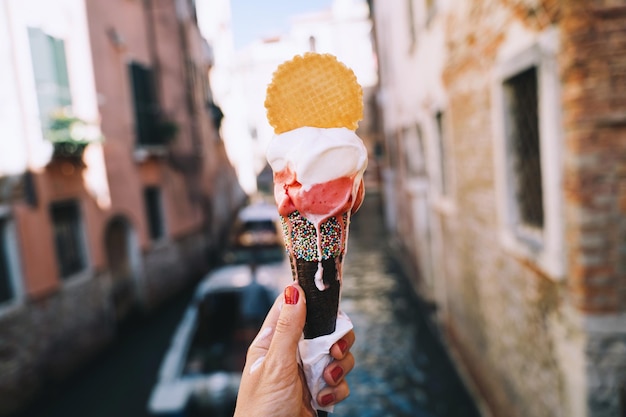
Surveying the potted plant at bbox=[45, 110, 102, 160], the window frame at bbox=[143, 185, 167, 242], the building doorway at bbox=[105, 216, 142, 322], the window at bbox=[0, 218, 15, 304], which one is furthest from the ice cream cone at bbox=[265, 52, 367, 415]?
the window frame at bbox=[143, 185, 167, 242]

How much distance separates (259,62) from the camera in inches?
1302

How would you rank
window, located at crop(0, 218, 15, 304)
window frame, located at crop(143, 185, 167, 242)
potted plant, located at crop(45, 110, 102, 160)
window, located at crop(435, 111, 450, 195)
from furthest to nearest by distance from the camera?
1. window frame, located at crop(143, 185, 167, 242)
2. potted plant, located at crop(45, 110, 102, 160)
3. window, located at crop(435, 111, 450, 195)
4. window, located at crop(0, 218, 15, 304)

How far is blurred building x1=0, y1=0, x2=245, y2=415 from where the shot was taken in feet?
23.3

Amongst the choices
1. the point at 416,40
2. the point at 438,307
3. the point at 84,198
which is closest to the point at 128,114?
the point at 84,198

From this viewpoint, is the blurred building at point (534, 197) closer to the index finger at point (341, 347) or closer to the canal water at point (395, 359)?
the canal water at point (395, 359)

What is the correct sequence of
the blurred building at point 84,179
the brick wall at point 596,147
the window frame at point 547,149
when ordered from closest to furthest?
the brick wall at point 596,147, the window frame at point 547,149, the blurred building at point 84,179

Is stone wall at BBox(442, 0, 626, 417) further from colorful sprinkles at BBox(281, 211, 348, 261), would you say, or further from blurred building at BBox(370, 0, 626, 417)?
colorful sprinkles at BBox(281, 211, 348, 261)

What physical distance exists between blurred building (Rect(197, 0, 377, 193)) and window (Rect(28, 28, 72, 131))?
46.5ft

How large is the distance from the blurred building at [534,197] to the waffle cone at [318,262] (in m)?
2.13

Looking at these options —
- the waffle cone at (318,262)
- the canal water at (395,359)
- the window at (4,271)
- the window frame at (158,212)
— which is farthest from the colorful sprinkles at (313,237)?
Result: the window frame at (158,212)

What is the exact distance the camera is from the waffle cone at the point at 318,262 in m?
1.65

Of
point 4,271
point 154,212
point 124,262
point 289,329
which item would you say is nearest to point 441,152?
point 289,329

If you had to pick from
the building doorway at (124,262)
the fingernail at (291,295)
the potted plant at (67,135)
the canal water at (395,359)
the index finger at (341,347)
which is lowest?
the canal water at (395,359)

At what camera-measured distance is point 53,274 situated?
7.80 meters
